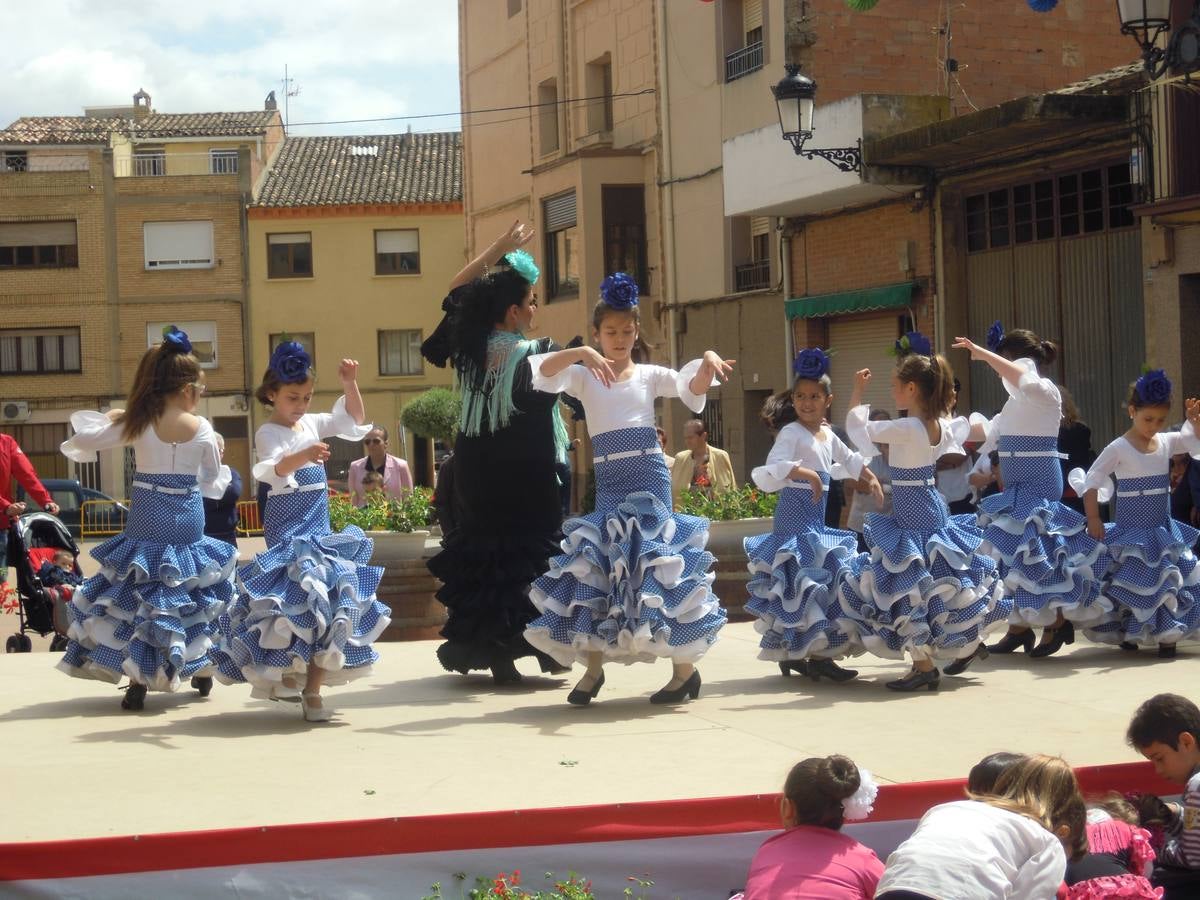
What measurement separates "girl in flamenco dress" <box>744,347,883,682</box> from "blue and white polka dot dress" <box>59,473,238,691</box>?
8.86ft

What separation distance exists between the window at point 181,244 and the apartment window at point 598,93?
20348 millimetres

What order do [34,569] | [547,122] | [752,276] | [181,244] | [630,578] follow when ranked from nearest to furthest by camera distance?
[630,578], [34,569], [752,276], [547,122], [181,244]

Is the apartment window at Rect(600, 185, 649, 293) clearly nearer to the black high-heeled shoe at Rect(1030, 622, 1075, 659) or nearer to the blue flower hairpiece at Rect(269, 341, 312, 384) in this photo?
the black high-heeled shoe at Rect(1030, 622, 1075, 659)

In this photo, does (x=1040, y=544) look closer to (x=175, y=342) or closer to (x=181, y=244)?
(x=175, y=342)

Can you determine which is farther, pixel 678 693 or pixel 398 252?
pixel 398 252

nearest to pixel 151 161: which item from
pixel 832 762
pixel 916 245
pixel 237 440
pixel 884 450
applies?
pixel 237 440

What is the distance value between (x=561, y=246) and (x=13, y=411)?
2207 centimetres

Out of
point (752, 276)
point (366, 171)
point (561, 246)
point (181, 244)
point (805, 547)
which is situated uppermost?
point (366, 171)

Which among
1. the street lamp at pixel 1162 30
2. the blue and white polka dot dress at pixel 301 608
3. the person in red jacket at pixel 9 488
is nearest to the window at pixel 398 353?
the person in red jacket at pixel 9 488

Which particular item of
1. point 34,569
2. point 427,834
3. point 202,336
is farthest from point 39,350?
point 427,834

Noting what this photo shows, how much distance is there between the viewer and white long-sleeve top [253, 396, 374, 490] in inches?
290

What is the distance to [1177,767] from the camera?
510 cm

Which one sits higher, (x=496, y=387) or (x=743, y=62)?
(x=743, y=62)

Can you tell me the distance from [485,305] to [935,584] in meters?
2.64
